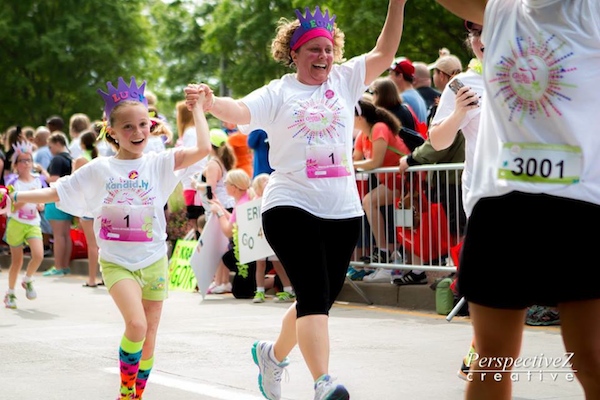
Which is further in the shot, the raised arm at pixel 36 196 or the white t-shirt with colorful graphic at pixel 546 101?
the raised arm at pixel 36 196

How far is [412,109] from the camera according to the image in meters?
11.9

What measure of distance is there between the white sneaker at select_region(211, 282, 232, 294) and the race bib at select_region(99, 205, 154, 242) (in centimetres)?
646

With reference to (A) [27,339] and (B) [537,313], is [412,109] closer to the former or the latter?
(B) [537,313]

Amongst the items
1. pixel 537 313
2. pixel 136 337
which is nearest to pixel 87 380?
pixel 136 337

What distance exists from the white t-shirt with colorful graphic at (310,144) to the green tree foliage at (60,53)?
36.8 metres

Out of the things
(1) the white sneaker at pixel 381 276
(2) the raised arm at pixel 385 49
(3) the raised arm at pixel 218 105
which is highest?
(2) the raised arm at pixel 385 49

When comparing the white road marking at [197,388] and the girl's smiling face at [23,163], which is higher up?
the girl's smiling face at [23,163]

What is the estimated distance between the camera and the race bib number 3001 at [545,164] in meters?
3.38

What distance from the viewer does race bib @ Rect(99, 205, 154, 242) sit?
19.9 feet

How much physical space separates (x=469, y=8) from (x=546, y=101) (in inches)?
19.6

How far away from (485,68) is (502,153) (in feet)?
0.97

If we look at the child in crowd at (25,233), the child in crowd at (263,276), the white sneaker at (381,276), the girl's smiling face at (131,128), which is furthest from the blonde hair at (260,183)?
the girl's smiling face at (131,128)

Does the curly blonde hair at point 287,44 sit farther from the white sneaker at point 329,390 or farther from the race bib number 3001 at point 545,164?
the race bib number 3001 at point 545,164

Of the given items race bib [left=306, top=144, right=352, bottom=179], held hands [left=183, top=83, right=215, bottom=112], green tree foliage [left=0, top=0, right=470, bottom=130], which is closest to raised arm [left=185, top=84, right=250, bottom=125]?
held hands [left=183, top=83, right=215, bottom=112]
